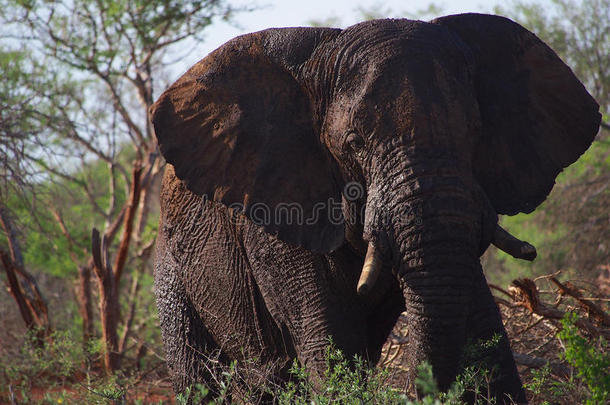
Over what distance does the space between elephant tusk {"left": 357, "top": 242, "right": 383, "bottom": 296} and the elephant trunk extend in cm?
4

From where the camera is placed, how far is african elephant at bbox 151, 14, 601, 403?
10.4 ft

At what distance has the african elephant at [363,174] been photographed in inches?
125

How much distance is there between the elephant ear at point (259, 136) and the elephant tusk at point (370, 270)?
33 centimetres

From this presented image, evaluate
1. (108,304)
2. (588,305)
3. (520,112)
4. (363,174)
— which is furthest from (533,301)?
(108,304)

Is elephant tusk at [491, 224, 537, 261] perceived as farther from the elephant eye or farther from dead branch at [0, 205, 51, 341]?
dead branch at [0, 205, 51, 341]

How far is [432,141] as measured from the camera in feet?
10.5

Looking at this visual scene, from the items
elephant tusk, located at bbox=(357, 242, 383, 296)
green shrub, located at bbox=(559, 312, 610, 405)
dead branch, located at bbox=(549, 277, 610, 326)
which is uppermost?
elephant tusk, located at bbox=(357, 242, 383, 296)

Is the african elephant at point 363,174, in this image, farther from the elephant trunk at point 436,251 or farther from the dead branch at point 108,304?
the dead branch at point 108,304

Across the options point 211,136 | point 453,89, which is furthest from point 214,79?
point 453,89

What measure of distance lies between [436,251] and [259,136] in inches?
45.0

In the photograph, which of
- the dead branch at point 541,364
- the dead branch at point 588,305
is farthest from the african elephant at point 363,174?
the dead branch at point 541,364

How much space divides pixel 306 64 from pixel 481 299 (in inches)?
49.4

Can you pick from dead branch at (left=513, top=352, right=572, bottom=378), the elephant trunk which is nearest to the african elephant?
the elephant trunk

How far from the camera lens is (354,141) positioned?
3.41 m
